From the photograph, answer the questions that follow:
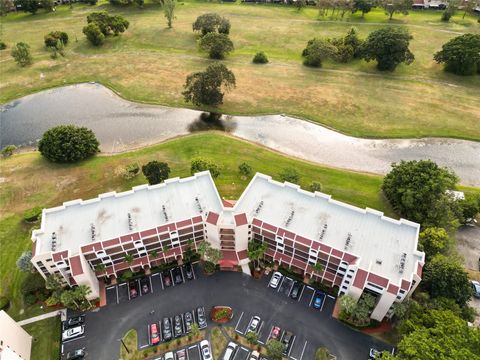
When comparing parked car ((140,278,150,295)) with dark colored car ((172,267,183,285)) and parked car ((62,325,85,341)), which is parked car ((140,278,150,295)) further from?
parked car ((62,325,85,341))

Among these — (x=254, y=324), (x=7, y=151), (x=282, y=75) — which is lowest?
(x=254, y=324)

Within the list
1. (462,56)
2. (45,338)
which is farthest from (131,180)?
(462,56)

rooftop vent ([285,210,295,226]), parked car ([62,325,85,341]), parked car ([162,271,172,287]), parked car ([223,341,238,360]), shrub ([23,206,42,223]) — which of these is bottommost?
parked car ([223,341,238,360])

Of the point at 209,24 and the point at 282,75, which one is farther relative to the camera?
the point at 209,24

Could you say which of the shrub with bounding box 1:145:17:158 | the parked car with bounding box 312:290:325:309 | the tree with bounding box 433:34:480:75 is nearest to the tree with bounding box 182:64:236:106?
the shrub with bounding box 1:145:17:158

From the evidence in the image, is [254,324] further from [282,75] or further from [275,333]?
[282,75]

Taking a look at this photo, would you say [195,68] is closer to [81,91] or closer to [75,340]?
[81,91]
